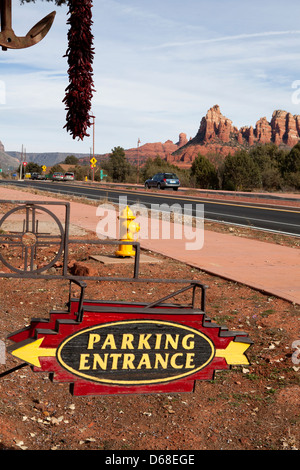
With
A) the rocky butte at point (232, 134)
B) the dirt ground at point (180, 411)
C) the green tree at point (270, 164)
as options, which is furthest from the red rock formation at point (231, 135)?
the dirt ground at point (180, 411)

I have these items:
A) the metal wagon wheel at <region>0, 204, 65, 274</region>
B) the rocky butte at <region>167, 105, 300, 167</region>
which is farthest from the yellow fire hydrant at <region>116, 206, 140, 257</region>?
the rocky butte at <region>167, 105, 300, 167</region>

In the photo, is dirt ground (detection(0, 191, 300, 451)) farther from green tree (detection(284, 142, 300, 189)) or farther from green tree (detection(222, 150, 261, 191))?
green tree (detection(222, 150, 261, 191))

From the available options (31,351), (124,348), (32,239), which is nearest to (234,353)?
(124,348)

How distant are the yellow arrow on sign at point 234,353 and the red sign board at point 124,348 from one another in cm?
2

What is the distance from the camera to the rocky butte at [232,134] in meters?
170

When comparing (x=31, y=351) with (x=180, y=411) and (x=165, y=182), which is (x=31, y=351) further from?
(x=165, y=182)

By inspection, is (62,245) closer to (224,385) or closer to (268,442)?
(268,442)

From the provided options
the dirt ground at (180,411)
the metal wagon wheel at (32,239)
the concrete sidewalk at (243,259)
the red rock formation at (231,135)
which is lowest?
the dirt ground at (180,411)

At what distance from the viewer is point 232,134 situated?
185 m

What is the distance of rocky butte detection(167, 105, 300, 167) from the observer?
16975 centimetres

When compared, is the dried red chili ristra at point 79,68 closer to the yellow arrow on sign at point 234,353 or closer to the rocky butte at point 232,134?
the yellow arrow on sign at point 234,353

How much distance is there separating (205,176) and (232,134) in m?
129
